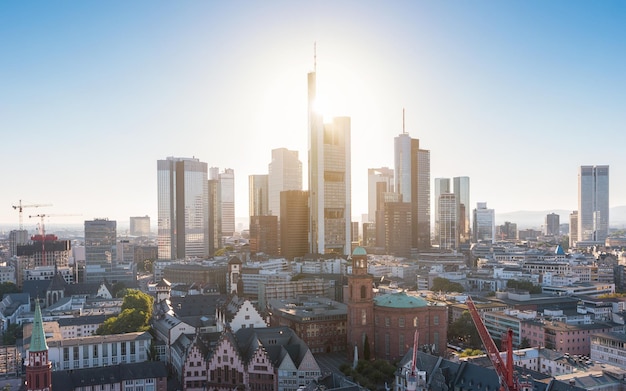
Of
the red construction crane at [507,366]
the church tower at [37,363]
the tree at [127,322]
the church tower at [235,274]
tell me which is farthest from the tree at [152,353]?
the red construction crane at [507,366]

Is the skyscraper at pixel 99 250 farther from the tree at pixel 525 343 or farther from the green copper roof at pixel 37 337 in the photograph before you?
the tree at pixel 525 343

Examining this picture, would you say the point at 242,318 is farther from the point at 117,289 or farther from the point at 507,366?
the point at 117,289

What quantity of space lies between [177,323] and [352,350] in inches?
1013

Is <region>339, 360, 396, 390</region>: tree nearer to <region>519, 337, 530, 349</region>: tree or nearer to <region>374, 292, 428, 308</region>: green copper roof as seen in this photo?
<region>374, 292, 428, 308</region>: green copper roof

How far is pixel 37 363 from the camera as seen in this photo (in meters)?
55.9

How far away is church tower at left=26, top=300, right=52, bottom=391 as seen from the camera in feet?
183

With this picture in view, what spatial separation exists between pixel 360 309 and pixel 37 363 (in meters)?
44.3

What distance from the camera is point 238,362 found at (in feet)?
218

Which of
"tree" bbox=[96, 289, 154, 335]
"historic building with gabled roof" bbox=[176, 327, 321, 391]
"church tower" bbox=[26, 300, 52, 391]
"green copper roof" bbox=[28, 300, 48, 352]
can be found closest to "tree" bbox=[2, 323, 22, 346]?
"tree" bbox=[96, 289, 154, 335]

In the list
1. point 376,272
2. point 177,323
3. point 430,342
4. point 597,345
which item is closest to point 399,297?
point 430,342

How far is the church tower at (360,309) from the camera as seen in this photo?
3312 inches

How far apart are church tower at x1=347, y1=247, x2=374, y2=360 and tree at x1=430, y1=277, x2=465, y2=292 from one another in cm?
5773

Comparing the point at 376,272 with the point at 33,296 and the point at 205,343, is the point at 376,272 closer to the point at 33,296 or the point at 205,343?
the point at 33,296

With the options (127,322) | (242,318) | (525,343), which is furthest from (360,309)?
(127,322)
